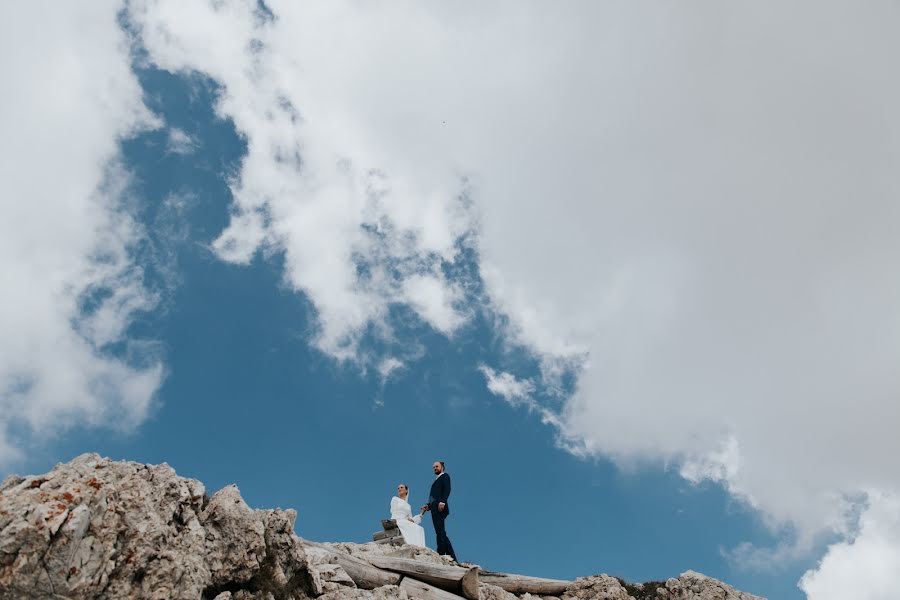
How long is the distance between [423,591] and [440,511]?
8.03 metres

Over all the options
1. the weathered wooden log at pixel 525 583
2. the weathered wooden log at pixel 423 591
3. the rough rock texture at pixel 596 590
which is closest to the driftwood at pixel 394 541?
the weathered wooden log at pixel 525 583

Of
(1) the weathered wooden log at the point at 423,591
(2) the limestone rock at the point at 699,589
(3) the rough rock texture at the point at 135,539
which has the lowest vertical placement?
(3) the rough rock texture at the point at 135,539

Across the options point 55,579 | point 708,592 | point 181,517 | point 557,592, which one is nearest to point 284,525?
point 181,517

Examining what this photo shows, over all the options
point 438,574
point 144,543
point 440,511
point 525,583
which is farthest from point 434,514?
point 144,543

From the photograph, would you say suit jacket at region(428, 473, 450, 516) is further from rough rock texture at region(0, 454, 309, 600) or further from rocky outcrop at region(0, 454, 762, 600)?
rough rock texture at region(0, 454, 309, 600)

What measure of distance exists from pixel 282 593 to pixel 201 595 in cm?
160

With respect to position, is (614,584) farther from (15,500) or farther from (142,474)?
(15,500)

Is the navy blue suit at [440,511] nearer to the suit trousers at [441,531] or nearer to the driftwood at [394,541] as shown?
the suit trousers at [441,531]

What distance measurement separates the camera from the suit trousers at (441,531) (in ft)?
70.3

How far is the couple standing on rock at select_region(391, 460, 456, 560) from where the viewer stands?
21.5 metres

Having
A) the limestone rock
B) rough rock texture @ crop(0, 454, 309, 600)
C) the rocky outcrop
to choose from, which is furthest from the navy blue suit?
rough rock texture @ crop(0, 454, 309, 600)

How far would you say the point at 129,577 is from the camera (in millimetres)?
8180

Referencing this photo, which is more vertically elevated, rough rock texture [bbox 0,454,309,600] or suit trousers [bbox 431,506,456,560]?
suit trousers [bbox 431,506,456,560]

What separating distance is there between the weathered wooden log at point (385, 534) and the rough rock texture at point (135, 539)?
1046 cm
